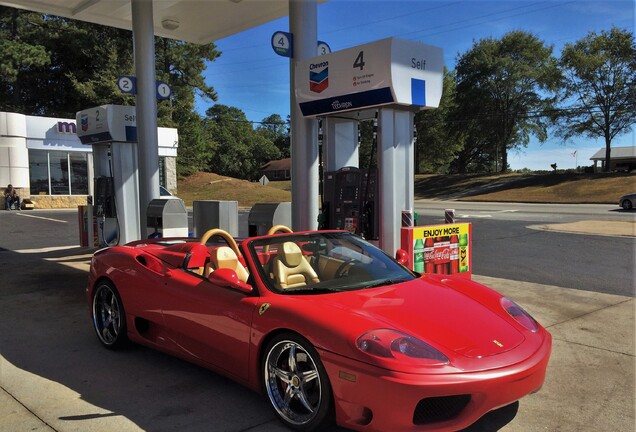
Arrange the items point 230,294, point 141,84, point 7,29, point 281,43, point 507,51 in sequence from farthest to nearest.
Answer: point 507,51, point 7,29, point 141,84, point 281,43, point 230,294

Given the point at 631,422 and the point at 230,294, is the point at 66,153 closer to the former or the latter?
the point at 230,294

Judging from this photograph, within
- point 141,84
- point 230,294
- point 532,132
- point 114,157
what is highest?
point 532,132

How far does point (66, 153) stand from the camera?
95.4 feet

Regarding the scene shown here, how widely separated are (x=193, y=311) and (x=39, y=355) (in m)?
1.90

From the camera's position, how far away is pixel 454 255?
680cm

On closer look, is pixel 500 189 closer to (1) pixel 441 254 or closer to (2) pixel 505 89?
(2) pixel 505 89

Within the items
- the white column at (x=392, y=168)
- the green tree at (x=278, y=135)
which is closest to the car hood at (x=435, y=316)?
the white column at (x=392, y=168)

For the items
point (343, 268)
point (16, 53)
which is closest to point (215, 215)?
point (343, 268)

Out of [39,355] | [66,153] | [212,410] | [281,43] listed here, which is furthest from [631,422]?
[66,153]

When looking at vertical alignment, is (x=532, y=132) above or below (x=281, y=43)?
above

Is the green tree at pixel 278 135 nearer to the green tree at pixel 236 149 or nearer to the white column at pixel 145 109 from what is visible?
the green tree at pixel 236 149

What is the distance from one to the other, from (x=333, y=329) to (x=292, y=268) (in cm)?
113

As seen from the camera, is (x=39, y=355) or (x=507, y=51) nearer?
(x=39, y=355)

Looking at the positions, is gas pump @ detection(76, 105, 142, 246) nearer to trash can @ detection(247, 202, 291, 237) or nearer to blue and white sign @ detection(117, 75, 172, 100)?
blue and white sign @ detection(117, 75, 172, 100)
